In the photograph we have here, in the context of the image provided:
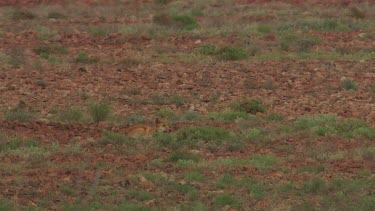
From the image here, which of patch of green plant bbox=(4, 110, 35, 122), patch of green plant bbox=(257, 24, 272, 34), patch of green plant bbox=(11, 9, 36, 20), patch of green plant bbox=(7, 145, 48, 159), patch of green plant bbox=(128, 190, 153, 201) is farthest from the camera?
patch of green plant bbox=(11, 9, 36, 20)

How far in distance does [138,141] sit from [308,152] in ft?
8.26

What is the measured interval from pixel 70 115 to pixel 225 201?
522 cm

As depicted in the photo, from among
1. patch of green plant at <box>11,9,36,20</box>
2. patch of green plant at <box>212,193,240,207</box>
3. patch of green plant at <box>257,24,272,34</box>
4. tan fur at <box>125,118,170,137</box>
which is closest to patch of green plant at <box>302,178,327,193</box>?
patch of green plant at <box>212,193,240,207</box>

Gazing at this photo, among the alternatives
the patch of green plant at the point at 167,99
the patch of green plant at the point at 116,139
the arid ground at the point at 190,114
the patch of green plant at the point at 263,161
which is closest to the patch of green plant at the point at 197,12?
the arid ground at the point at 190,114

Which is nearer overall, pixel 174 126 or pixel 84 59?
pixel 174 126

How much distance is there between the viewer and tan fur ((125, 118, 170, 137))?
46.2 feet

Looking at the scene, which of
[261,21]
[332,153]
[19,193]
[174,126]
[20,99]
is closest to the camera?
[19,193]

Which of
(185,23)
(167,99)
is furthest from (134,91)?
(185,23)

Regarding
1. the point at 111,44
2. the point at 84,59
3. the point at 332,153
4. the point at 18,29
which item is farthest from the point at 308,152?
the point at 18,29

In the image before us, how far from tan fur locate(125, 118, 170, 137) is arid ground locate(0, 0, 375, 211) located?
0.58 ft

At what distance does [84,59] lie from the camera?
68.6ft

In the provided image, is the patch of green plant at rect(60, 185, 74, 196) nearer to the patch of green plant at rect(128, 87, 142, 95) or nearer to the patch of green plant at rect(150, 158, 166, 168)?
the patch of green plant at rect(150, 158, 166, 168)

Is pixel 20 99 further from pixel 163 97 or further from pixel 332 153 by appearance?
pixel 332 153

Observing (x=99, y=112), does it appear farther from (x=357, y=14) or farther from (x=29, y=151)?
(x=357, y=14)
